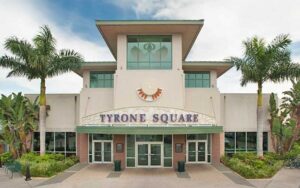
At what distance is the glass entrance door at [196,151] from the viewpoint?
90.5 ft

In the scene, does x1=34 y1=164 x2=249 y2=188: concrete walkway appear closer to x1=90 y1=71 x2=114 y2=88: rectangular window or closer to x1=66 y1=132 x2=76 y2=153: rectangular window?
x1=66 y1=132 x2=76 y2=153: rectangular window

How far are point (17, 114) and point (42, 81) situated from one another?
418 cm

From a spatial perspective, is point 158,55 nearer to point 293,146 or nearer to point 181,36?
point 181,36

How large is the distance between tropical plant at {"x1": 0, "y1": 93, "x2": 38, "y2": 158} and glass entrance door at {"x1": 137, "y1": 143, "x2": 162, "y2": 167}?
35.2ft

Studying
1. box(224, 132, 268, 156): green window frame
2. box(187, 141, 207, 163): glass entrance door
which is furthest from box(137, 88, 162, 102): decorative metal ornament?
box(224, 132, 268, 156): green window frame

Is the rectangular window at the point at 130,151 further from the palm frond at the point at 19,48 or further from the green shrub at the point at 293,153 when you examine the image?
the green shrub at the point at 293,153

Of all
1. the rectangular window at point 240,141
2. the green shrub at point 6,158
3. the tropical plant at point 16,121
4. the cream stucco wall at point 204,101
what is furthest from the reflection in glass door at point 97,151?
the rectangular window at point 240,141

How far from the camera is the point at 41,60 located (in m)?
24.0

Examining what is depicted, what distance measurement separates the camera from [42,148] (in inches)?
990

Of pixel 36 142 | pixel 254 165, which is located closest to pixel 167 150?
pixel 254 165

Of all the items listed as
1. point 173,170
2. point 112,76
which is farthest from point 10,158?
point 173,170

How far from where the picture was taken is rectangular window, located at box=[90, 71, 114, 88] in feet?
96.1

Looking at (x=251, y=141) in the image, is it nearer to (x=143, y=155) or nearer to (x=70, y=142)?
(x=143, y=155)

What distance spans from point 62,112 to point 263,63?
19895 millimetres
